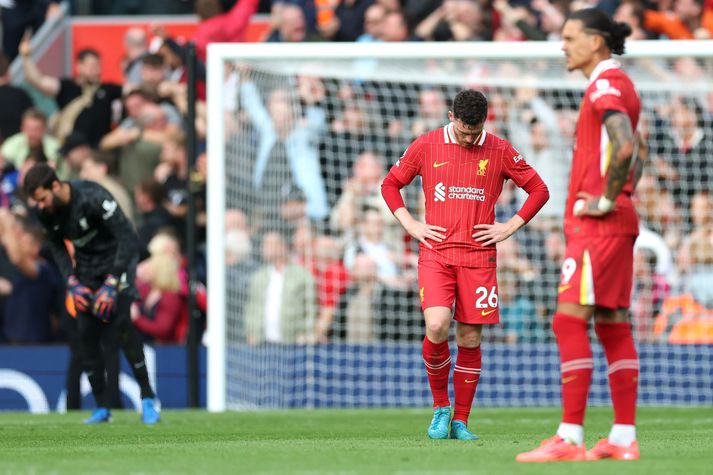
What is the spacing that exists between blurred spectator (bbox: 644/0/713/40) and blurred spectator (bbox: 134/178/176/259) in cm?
593

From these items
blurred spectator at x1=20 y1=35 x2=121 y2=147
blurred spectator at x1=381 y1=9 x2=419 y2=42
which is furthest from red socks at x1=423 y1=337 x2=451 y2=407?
blurred spectator at x1=20 y1=35 x2=121 y2=147

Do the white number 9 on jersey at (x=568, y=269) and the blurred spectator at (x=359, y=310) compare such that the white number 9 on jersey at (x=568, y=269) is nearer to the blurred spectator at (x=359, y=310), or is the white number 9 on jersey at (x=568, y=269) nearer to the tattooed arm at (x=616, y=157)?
the tattooed arm at (x=616, y=157)

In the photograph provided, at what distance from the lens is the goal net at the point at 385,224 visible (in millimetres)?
14133

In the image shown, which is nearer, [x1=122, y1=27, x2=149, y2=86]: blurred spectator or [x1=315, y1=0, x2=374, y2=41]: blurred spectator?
[x1=315, y1=0, x2=374, y2=41]: blurred spectator

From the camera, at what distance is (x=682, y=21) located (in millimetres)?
16344

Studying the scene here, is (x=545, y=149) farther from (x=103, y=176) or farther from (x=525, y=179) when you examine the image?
(x=525, y=179)

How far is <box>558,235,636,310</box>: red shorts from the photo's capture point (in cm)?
682

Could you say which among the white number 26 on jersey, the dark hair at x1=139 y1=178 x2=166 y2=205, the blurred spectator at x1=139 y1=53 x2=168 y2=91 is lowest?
the white number 26 on jersey

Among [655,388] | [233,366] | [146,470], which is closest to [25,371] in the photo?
[233,366]

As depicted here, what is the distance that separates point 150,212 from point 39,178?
196 inches

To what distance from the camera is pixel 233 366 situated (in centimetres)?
1454

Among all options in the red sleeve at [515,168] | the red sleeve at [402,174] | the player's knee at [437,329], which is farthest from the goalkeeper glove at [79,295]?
the red sleeve at [515,168]

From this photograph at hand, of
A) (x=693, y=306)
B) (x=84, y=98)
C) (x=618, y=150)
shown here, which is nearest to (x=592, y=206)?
(x=618, y=150)

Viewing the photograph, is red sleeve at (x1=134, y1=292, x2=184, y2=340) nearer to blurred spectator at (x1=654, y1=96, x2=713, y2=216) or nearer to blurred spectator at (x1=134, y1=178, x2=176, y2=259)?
blurred spectator at (x1=134, y1=178, x2=176, y2=259)
